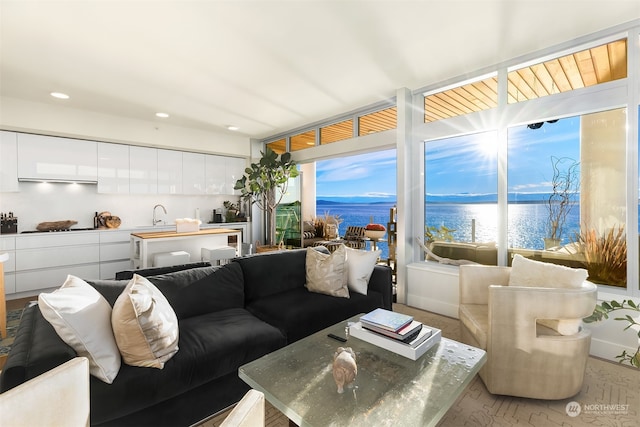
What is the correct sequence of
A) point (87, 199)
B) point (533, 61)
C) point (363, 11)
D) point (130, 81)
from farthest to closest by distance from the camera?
point (87, 199) < point (130, 81) < point (533, 61) < point (363, 11)

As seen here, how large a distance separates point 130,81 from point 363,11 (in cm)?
289

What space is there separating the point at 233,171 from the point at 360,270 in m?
4.55

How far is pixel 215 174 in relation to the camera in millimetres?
6289

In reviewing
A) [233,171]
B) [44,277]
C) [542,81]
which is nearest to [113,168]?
[44,277]

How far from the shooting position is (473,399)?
78.5 inches

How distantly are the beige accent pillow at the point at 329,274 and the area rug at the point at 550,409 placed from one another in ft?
3.55

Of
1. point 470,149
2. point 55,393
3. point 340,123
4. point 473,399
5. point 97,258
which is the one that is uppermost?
point 340,123

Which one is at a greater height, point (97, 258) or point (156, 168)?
point (156, 168)

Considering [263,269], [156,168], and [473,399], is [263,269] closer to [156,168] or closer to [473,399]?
[473,399]

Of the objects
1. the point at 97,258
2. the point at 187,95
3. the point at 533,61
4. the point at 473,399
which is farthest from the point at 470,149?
the point at 97,258

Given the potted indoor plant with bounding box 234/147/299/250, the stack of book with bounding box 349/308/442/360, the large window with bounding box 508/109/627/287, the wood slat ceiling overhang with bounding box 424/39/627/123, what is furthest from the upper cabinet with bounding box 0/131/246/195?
the large window with bounding box 508/109/627/287

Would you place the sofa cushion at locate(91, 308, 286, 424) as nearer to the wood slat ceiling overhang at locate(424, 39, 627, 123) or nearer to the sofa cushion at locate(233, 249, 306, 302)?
the sofa cushion at locate(233, 249, 306, 302)

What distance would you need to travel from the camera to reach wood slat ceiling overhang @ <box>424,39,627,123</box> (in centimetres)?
267

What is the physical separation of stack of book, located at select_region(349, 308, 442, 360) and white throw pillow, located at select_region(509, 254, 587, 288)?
1.06 meters
